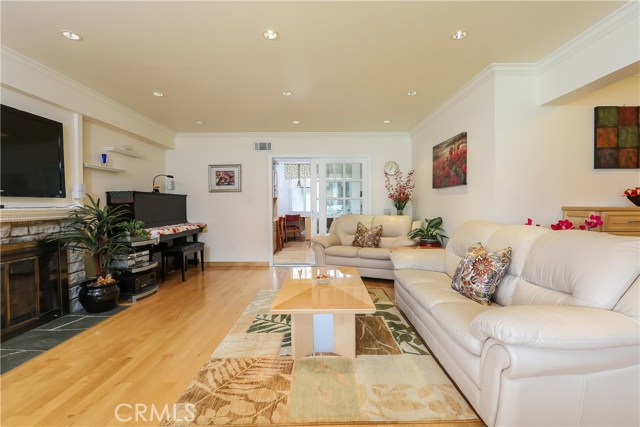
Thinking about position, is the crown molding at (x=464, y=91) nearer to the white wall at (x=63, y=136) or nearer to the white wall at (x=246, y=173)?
the white wall at (x=246, y=173)

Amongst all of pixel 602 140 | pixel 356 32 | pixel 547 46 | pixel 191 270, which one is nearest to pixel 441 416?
pixel 356 32

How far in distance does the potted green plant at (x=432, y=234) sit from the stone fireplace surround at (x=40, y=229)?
4093 millimetres

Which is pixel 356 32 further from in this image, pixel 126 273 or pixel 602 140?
pixel 126 273

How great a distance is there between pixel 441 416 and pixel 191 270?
14.4 ft

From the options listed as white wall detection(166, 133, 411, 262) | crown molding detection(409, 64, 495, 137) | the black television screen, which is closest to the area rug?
the black television screen

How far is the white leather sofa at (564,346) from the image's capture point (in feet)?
3.83

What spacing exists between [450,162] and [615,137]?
150 cm

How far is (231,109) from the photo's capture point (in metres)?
3.81

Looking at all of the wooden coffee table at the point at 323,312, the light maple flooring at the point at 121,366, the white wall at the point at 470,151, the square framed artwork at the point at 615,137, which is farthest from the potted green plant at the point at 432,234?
the light maple flooring at the point at 121,366

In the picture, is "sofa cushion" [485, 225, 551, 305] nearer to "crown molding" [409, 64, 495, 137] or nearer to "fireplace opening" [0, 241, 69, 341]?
"crown molding" [409, 64, 495, 137]

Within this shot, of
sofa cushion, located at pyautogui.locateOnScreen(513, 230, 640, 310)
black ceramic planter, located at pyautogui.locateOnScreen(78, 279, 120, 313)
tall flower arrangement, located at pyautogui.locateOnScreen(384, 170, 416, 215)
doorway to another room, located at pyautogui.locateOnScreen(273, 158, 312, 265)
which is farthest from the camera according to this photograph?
doorway to another room, located at pyautogui.locateOnScreen(273, 158, 312, 265)

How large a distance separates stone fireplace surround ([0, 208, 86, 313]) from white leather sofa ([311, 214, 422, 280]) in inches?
114

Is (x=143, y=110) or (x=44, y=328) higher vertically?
(x=143, y=110)

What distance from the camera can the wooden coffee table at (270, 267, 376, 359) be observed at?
1.85 m
